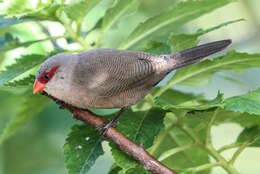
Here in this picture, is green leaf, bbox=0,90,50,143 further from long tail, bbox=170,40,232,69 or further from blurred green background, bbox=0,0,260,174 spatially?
long tail, bbox=170,40,232,69

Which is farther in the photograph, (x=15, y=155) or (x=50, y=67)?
(x=15, y=155)

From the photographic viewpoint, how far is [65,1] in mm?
2232

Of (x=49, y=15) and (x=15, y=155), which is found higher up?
(x=49, y=15)

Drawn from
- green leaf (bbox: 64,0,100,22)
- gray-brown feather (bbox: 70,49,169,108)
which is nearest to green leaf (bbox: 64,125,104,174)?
gray-brown feather (bbox: 70,49,169,108)

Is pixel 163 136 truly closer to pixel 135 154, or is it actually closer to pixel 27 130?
pixel 135 154

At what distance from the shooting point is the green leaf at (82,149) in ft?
6.28

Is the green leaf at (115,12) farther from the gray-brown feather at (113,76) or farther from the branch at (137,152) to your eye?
the branch at (137,152)

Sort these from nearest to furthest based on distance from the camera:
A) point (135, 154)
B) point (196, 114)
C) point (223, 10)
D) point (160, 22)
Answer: point (135, 154)
point (196, 114)
point (160, 22)
point (223, 10)

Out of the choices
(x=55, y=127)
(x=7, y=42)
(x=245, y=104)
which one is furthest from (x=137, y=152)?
(x=55, y=127)

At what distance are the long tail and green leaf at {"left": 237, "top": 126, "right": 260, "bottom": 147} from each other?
0.51 m

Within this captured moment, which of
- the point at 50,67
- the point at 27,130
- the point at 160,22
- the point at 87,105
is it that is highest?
the point at 160,22

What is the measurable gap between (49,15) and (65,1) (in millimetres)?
123

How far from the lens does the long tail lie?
2.39 meters

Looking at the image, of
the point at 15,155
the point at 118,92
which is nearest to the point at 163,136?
the point at 118,92
